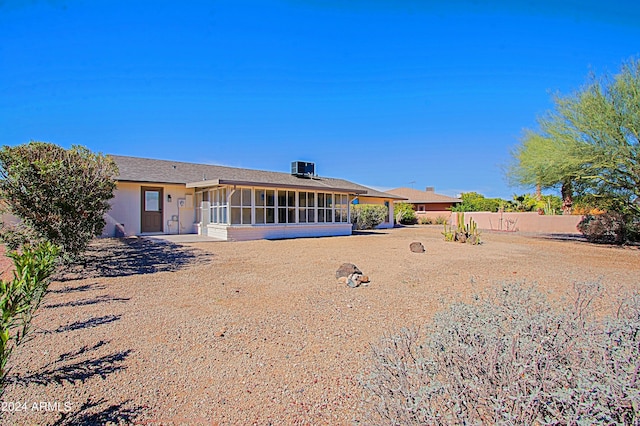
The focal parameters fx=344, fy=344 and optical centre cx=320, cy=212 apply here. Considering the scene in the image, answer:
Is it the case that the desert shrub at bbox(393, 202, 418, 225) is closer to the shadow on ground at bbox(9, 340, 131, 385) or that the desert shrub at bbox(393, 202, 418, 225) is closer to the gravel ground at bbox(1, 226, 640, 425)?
the gravel ground at bbox(1, 226, 640, 425)

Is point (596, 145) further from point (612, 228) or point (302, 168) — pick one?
point (302, 168)

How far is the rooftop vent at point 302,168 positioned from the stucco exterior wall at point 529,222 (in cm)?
1266

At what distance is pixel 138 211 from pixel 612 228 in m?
22.9

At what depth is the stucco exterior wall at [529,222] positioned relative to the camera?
25.6 m

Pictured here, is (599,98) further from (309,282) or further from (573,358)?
(573,358)

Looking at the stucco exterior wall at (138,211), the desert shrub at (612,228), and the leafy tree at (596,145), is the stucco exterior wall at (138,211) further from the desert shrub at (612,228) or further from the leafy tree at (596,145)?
the desert shrub at (612,228)

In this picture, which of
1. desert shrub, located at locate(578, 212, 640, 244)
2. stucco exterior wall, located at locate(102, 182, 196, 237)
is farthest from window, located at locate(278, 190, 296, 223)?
desert shrub, located at locate(578, 212, 640, 244)

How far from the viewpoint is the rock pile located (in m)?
6.89

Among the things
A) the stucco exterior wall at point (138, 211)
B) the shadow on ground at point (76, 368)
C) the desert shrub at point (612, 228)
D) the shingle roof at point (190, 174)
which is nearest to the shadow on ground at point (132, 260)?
the stucco exterior wall at point (138, 211)

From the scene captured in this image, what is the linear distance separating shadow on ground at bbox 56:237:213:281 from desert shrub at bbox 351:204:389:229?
13.6 m

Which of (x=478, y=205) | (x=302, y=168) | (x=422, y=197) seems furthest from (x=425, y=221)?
(x=302, y=168)

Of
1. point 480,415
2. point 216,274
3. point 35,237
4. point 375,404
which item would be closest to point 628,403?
point 480,415

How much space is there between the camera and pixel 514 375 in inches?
65.9

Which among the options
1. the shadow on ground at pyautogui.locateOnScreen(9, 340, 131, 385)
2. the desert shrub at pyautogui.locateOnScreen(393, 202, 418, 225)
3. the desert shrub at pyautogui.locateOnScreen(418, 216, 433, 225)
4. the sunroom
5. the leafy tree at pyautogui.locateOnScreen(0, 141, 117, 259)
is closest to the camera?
the shadow on ground at pyautogui.locateOnScreen(9, 340, 131, 385)
